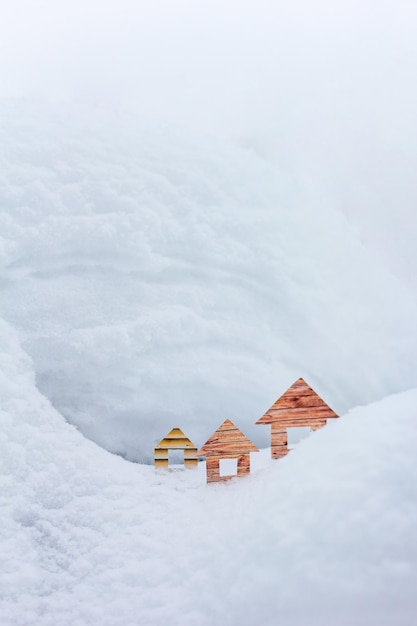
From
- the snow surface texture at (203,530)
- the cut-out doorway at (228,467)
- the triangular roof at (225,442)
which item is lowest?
the snow surface texture at (203,530)

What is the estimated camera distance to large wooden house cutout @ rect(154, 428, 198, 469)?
948 millimetres

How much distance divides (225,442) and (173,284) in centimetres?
25

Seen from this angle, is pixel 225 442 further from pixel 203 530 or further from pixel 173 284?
pixel 173 284

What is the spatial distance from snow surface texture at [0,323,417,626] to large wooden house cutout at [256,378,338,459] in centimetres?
4

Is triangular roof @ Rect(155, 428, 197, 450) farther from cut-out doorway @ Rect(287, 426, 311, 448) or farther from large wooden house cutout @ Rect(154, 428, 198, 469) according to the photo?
cut-out doorway @ Rect(287, 426, 311, 448)

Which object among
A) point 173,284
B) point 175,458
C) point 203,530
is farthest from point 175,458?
point 173,284

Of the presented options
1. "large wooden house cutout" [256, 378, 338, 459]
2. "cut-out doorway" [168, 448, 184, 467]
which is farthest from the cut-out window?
"large wooden house cutout" [256, 378, 338, 459]

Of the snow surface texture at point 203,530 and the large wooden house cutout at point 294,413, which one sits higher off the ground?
the large wooden house cutout at point 294,413

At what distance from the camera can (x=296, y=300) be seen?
103cm

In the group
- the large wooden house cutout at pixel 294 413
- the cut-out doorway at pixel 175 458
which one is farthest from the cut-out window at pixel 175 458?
the large wooden house cutout at pixel 294 413

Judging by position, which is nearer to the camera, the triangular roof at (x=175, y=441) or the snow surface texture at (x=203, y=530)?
the snow surface texture at (x=203, y=530)

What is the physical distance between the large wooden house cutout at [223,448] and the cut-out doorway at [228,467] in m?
0.02

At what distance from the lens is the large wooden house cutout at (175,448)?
0.95 metres

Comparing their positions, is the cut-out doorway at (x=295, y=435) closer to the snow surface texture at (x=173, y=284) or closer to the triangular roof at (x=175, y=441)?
the snow surface texture at (x=173, y=284)
